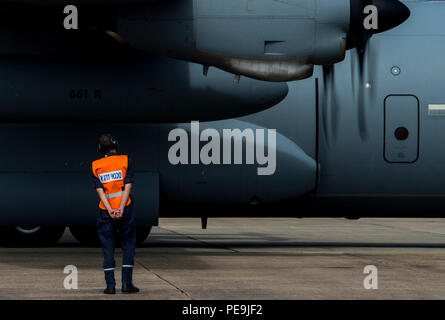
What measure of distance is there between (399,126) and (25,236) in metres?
7.94

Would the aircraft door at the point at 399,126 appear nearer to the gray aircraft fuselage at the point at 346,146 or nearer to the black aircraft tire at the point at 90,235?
the gray aircraft fuselage at the point at 346,146

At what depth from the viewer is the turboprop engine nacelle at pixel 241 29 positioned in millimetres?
12320

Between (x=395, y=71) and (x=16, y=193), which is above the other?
(x=395, y=71)

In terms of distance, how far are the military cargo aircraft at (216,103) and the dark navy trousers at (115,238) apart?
2.99 meters

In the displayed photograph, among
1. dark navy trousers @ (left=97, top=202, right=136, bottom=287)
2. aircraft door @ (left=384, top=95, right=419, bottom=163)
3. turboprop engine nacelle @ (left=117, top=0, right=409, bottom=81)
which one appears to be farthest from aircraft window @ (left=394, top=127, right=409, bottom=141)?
dark navy trousers @ (left=97, top=202, right=136, bottom=287)

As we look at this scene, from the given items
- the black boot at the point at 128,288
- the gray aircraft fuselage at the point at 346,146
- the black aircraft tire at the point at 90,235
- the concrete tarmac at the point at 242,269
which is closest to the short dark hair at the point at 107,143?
the black boot at the point at 128,288

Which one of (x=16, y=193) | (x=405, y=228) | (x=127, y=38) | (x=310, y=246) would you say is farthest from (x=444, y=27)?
(x=405, y=228)

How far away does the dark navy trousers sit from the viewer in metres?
10.6

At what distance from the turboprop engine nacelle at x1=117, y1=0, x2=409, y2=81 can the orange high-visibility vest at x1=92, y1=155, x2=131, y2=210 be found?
8.22 feet

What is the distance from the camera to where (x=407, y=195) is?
639 inches

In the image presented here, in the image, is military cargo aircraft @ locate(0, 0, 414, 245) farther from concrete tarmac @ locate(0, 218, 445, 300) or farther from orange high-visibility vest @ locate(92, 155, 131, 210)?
orange high-visibility vest @ locate(92, 155, 131, 210)
